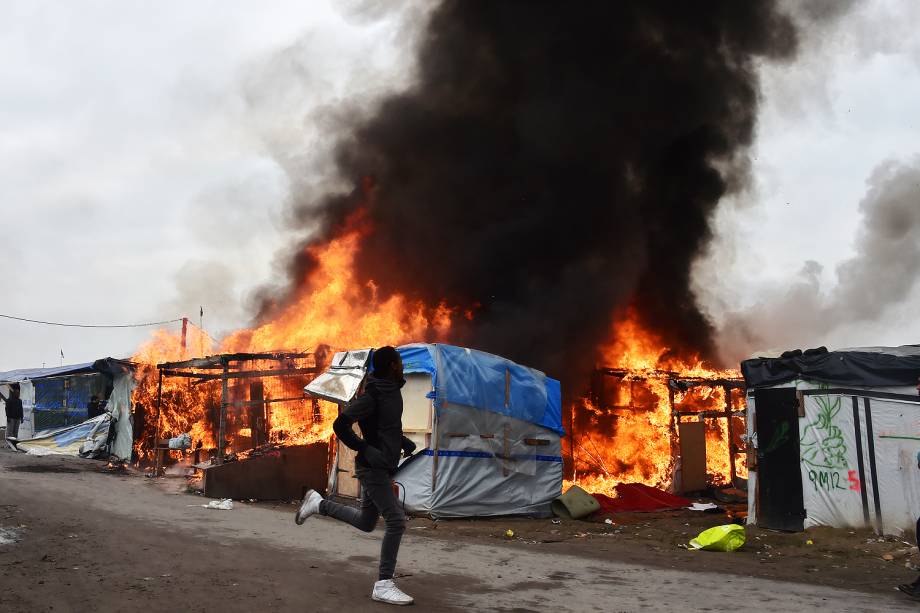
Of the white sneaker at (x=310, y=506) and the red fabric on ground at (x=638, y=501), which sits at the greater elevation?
the white sneaker at (x=310, y=506)

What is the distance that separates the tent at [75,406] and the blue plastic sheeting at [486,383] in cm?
1293

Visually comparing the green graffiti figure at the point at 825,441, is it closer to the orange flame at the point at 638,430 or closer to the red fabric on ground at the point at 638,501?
the red fabric on ground at the point at 638,501

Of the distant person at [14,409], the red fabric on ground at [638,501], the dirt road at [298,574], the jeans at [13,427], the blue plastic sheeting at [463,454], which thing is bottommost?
the red fabric on ground at [638,501]

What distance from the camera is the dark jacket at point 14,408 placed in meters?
22.8

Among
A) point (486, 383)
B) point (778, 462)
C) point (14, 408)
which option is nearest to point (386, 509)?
point (486, 383)

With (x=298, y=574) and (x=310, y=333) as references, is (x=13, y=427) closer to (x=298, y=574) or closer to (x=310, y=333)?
(x=310, y=333)

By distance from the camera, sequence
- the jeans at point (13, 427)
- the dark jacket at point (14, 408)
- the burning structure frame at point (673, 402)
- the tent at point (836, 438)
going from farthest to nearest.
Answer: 1. the jeans at point (13, 427)
2. the dark jacket at point (14, 408)
3. the burning structure frame at point (673, 402)
4. the tent at point (836, 438)

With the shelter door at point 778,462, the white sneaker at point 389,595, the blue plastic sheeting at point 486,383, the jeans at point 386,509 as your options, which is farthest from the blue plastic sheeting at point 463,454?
the white sneaker at point 389,595

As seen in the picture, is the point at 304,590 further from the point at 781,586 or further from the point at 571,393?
the point at 571,393

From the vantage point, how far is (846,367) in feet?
32.8

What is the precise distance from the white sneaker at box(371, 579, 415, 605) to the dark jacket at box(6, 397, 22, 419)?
23.2 meters

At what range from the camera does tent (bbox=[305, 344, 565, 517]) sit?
11.4 meters

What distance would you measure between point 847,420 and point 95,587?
393 inches

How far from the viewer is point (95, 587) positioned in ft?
16.5
